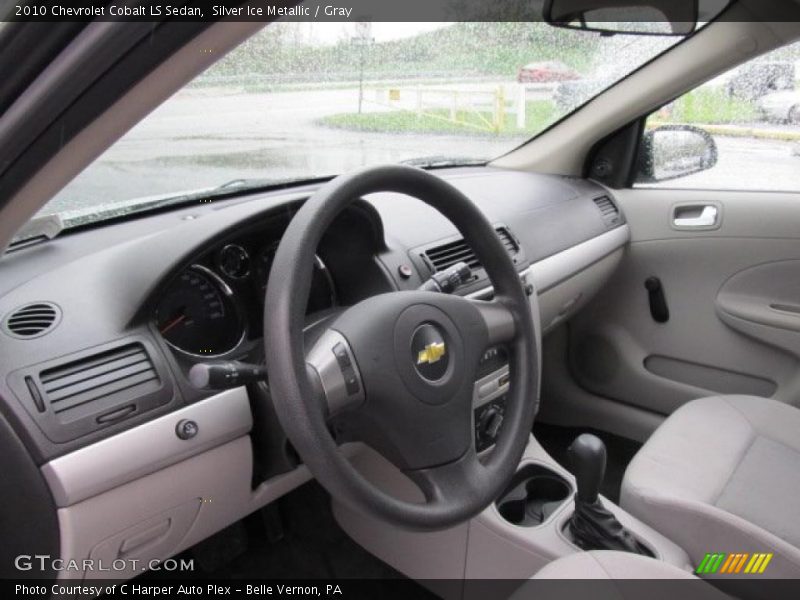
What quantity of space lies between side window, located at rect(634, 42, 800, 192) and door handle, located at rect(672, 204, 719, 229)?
91mm

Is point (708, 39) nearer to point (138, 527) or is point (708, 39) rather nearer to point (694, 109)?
point (694, 109)

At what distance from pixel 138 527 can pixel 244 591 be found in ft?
2.67

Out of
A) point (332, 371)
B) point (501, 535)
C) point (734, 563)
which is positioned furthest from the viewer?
point (501, 535)

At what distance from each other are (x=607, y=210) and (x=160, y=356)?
2.00 metres

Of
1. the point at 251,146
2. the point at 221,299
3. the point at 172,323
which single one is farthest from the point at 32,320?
the point at 251,146

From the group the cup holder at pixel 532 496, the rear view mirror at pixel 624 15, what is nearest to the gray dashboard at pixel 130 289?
the cup holder at pixel 532 496

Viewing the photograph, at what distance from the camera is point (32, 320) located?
1312 mm

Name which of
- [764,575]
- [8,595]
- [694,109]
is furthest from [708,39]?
[8,595]

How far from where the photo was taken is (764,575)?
151 centimetres

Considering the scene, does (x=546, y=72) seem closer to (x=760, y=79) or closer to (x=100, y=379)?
(x=760, y=79)

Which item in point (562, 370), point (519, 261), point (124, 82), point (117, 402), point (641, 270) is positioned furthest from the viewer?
point (562, 370)

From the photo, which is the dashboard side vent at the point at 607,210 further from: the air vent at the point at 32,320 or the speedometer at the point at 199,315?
the air vent at the point at 32,320

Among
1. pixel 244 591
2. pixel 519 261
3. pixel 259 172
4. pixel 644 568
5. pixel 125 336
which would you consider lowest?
pixel 244 591

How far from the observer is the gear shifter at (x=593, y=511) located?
1.65m
